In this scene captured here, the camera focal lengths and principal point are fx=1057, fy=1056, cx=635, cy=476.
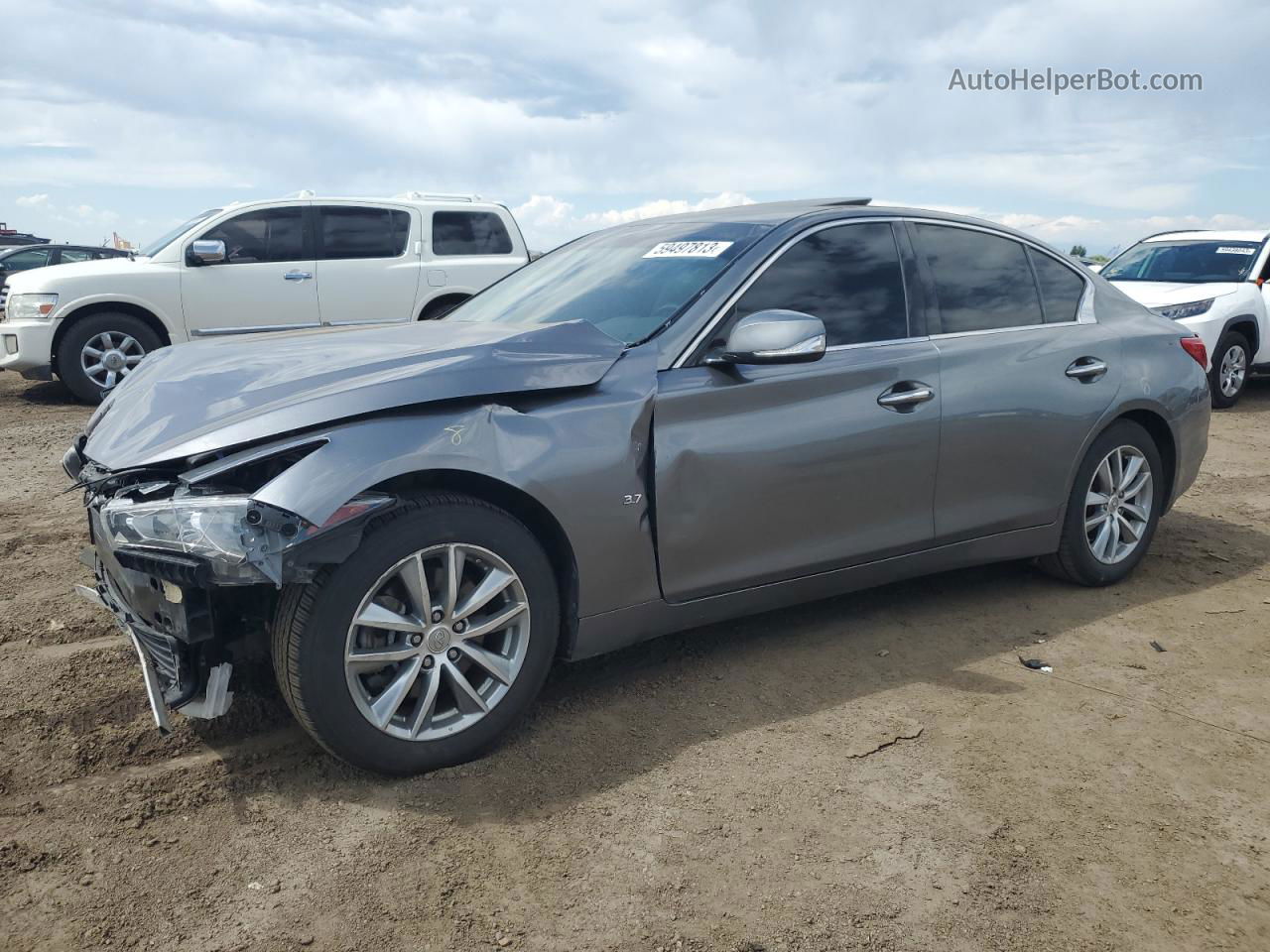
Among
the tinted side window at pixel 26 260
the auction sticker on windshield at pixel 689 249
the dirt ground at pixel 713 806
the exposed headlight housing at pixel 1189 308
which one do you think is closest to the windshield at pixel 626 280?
the auction sticker on windshield at pixel 689 249

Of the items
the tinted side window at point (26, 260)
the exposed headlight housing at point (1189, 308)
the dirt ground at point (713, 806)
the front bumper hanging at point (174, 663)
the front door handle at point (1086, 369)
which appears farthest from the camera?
the tinted side window at point (26, 260)

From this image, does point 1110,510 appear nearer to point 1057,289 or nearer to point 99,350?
point 1057,289

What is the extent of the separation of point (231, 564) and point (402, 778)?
80cm

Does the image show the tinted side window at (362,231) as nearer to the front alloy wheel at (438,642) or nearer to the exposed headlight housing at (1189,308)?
the exposed headlight housing at (1189,308)

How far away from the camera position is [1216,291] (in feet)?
35.5

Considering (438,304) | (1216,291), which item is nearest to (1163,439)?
(1216,291)

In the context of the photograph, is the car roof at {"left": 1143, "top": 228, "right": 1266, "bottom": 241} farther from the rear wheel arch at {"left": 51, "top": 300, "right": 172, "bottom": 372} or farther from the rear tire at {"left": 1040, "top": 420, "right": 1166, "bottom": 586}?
the rear wheel arch at {"left": 51, "top": 300, "right": 172, "bottom": 372}

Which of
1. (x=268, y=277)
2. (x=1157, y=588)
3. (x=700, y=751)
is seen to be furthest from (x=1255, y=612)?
(x=268, y=277)

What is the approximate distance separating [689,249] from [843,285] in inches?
22.8

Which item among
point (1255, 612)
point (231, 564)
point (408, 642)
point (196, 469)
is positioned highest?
point (196, 469)

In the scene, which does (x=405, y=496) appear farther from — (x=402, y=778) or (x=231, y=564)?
(x=402, y=778)

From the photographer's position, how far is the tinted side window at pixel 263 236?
32.8ft

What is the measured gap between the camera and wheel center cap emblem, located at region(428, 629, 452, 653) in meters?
2.92

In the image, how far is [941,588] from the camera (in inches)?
186
